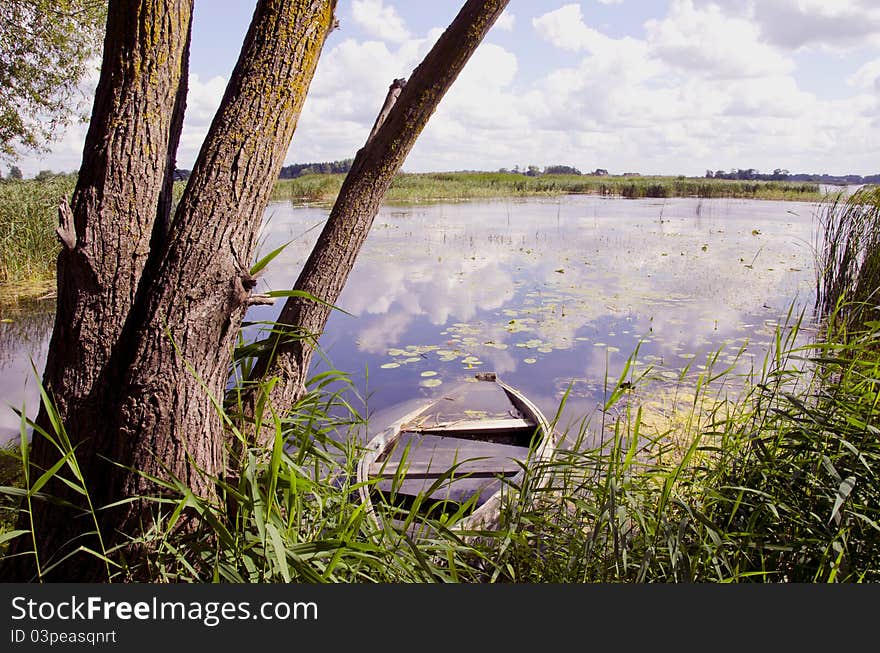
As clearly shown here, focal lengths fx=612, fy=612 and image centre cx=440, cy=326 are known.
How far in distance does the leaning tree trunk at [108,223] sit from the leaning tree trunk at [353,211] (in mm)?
502

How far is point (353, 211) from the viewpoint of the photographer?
2.14 m

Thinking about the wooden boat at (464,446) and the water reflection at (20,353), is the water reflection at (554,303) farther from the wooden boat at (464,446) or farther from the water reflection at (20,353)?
the water reflection at (20,353)

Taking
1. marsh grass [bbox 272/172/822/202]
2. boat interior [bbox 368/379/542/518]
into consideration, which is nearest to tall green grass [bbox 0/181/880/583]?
boat interior [bbox 368/379/542/518]

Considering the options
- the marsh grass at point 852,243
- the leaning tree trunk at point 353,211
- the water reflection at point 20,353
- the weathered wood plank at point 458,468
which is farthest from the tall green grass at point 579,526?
the marsh grass at point 852,243

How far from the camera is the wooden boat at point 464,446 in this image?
9.73 ft

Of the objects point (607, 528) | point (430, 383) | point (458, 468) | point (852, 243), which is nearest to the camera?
point (607, 528)

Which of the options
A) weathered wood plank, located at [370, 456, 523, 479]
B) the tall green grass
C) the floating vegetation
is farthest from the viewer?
the floating vegetation

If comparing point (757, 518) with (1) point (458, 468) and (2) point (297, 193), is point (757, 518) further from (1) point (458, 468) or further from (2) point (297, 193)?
(2) point (297, 193)

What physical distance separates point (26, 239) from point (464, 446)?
7.45m

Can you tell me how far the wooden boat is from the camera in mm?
2965

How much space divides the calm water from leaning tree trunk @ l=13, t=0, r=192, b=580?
0.52 metres

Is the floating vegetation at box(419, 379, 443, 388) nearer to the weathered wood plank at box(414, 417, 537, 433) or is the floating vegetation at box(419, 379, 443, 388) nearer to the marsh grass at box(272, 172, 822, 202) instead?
the weathered wood plank at box(414, 417, 537, 433)

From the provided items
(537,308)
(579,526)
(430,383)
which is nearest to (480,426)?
(430,383)

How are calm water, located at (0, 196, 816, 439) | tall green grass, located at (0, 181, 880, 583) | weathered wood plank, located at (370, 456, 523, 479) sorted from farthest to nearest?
calm water, located at (0, 196, 816, 439), weathered wood plank, located at (370, 456, 523, 479), tall green grass, located at (0, 181, 880, 583)
